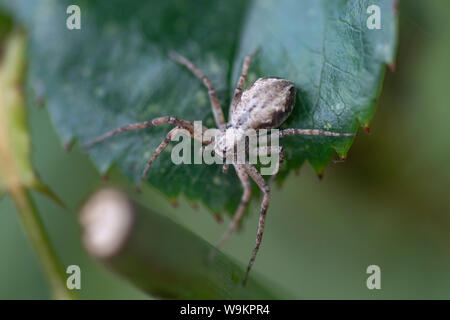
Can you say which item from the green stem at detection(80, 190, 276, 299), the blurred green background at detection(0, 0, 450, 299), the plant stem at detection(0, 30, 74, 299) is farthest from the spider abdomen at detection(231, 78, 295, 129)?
the plant stem at detection(0, 30, 74, 299)

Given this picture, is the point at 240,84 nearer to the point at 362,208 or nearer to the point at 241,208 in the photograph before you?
the point at 241,208

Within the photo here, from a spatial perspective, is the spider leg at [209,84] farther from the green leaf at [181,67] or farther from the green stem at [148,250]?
the green stem at [148,250]

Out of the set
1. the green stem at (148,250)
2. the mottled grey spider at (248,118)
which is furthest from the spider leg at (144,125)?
the green stem at (148,250)

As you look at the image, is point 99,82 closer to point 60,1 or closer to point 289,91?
point 60,1

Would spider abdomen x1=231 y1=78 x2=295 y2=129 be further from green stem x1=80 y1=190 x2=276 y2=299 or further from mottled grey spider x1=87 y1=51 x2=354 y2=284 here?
green stem x1=80 y1=190 x2=276 y2=299
